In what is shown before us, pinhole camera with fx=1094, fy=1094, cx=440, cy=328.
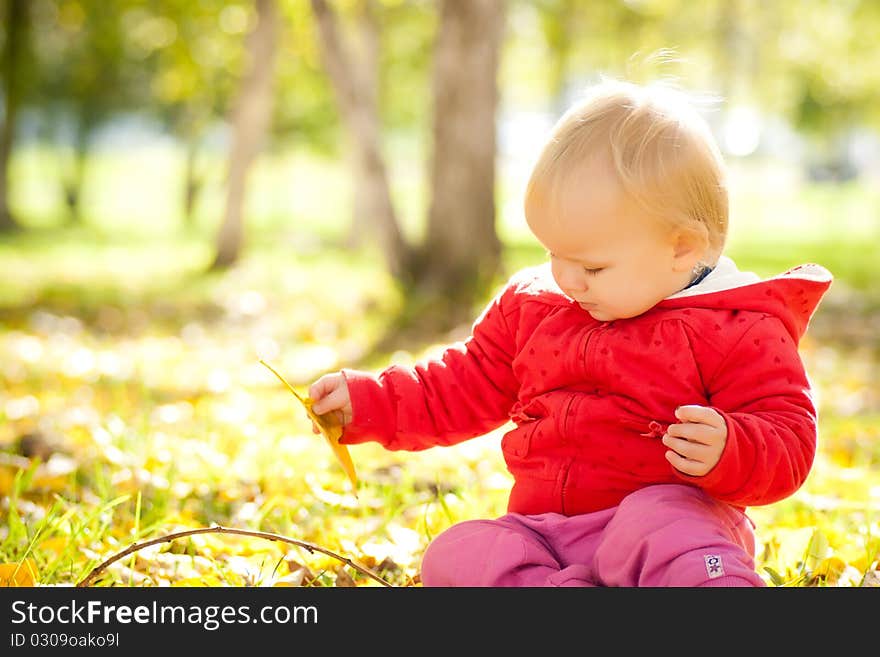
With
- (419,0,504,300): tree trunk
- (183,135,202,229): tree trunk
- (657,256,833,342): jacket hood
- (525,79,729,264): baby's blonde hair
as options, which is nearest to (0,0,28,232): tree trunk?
(183,135,202,229): tree trunk

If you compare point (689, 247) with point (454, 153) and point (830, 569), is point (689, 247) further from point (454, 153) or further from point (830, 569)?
point (454, 153)

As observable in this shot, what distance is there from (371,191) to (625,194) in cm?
652

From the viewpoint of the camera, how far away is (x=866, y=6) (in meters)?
20.3

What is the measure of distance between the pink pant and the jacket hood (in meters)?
0.37

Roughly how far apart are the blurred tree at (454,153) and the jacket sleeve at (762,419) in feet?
18.8

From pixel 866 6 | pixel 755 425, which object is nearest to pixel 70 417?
pixel 755 425

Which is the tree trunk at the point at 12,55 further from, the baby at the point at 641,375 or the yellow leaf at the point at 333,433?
the baby at the point at 641,375

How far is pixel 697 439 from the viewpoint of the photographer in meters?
1.92

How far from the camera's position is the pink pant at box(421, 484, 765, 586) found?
1962 mm

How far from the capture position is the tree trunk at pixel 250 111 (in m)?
11.2

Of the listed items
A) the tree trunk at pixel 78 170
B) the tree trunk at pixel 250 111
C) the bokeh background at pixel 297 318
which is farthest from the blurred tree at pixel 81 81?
the tree trunk at pixel 250 111

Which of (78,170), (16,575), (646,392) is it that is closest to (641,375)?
(646,392)
